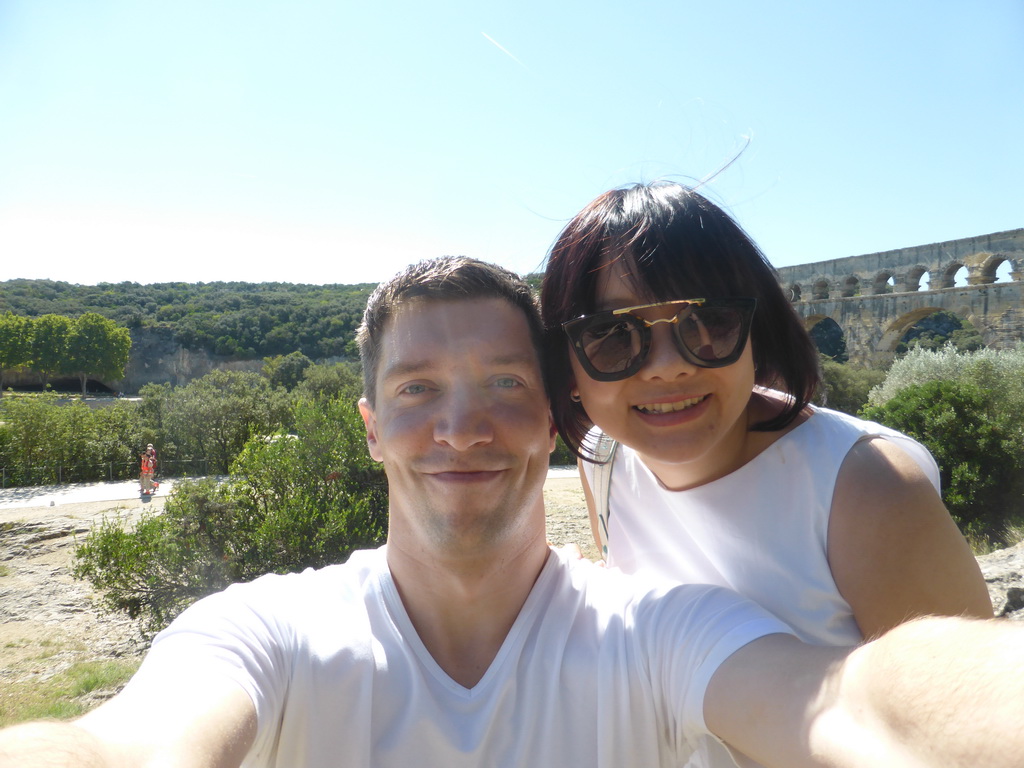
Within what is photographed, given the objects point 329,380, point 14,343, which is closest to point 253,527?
point 329,380

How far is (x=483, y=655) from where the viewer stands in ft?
5.41

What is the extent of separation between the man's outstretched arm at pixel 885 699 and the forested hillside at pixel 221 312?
36.5 m

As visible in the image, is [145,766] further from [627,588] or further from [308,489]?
[308,489]

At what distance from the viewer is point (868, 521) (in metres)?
1.46

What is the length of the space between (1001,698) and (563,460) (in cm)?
2004

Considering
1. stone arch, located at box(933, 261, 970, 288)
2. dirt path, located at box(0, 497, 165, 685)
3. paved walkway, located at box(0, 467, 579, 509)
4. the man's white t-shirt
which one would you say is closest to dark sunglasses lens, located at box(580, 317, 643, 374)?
the man's white t-shirt

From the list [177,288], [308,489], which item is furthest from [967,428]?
[177,288]

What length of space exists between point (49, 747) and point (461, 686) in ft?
2.72

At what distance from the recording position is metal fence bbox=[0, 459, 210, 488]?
18.3 meters

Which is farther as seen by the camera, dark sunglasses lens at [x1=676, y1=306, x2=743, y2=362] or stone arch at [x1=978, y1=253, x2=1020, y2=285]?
stone arch at [x1=978, y1=253, x2=1020, y2=285]

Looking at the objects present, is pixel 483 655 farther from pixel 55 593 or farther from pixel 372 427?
pixel 55 593

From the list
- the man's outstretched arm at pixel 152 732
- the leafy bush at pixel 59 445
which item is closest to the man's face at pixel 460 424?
the man's outstretched arm at pixel 152 732

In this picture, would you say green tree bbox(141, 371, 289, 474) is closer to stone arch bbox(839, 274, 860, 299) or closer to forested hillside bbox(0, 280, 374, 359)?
forested hillside bbox(0, 280, 374, 359)

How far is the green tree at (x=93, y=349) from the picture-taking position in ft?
135
